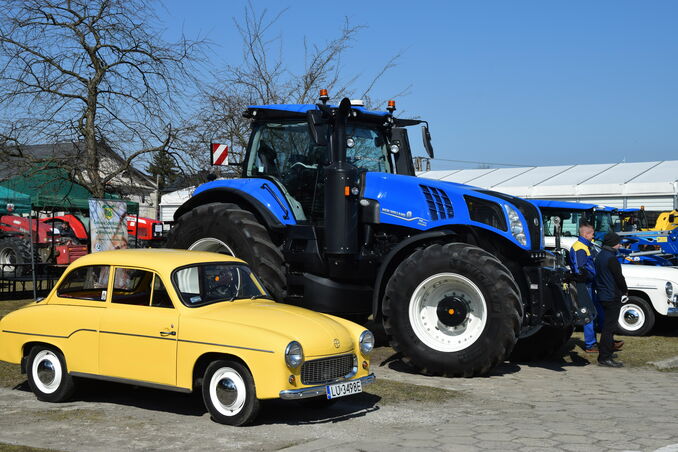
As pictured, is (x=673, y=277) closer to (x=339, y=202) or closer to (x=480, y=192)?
(x=480, y=192)

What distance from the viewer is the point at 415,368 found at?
930cm

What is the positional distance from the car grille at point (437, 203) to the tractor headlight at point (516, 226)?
27.0 inches

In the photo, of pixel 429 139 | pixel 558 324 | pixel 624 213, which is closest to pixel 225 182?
pixel 429 139

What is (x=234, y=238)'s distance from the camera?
10.2 m

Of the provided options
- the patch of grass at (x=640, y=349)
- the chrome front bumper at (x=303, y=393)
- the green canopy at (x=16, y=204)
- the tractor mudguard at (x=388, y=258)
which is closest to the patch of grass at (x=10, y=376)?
the chrome front bumper at (x=303, y=393)

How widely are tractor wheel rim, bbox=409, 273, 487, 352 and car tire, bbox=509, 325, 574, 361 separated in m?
1.59

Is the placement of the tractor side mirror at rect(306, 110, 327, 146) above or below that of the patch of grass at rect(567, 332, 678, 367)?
above

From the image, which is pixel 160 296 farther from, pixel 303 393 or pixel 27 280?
pixel 27 280

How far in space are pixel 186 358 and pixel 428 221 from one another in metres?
3.75

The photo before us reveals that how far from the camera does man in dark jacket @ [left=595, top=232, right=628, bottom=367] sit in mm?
10461

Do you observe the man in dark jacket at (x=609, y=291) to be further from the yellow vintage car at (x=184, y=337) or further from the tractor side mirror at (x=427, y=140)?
the yellow vintage car at (x=184, y=337)

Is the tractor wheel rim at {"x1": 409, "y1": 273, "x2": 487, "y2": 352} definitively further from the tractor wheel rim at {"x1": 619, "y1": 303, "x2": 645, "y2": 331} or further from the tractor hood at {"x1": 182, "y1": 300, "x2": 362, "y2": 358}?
the tractor wheel rim at {"x1": 619, "y1": 303, "x2": 645, "y2": 331}

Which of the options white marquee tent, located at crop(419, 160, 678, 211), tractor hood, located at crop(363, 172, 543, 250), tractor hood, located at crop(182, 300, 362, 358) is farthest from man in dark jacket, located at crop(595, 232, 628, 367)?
white marquee tent, located at crop(419, 160, 678, 211)

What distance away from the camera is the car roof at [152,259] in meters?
7.63
